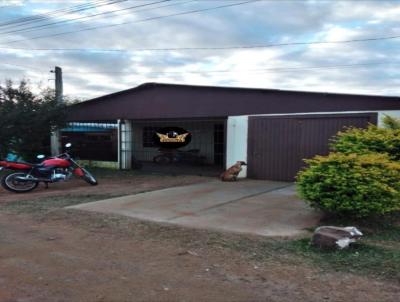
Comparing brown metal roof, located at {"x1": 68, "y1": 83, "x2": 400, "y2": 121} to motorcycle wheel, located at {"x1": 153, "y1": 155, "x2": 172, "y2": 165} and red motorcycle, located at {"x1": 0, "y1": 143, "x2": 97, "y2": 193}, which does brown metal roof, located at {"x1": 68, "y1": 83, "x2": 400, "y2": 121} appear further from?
red motorcycle, located at {"x1": 0, "y1": 143, "x2": 97, "y2": 193}

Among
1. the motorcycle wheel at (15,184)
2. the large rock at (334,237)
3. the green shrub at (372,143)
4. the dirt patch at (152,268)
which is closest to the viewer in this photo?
the dirt patch at (152,268)

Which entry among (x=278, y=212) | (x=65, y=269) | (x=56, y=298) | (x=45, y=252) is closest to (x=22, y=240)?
(x=45, y=252)

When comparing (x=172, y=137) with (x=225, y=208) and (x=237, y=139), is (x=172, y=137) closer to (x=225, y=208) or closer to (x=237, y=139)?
(x=237, y=139)

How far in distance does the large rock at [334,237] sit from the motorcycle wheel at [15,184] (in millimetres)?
8409

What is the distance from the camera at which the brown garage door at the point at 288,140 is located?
12109 millimetres

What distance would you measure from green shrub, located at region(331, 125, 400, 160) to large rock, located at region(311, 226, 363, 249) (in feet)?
9.90

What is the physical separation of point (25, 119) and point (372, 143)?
11212 mm

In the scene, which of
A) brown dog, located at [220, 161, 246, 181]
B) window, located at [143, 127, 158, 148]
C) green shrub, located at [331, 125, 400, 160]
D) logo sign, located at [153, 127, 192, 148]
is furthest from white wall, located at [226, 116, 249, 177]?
window, located at [143, 127, 158, 148]

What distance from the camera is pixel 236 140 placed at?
1412cm

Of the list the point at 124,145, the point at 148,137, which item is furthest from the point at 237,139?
the point at 148,137

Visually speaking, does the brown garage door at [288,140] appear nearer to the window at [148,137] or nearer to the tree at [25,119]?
the tree at [25,119]

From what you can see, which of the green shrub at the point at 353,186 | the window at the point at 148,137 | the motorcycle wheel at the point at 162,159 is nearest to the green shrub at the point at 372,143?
the green shrub at the point at 353,186

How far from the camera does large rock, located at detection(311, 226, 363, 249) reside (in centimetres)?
529

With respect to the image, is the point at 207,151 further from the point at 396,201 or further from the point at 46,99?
the point at 396,201
